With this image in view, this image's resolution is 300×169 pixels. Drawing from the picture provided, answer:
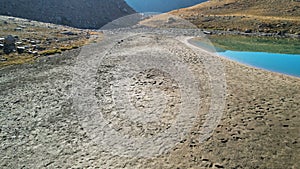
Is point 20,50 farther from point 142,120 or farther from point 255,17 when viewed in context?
point 255,17

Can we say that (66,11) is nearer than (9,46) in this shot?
No

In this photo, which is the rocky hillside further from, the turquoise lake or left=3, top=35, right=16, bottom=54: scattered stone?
the turquoise lake

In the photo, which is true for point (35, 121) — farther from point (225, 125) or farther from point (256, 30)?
point (256, 30)

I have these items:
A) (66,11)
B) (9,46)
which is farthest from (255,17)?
(9,46)

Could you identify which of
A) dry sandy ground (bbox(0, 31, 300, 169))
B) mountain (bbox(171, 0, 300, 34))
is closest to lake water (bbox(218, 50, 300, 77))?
dry sandy ground (bbox(0, 31, 300, 169))

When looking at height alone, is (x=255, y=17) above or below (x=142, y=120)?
above

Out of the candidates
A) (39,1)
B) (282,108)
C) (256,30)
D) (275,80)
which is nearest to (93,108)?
(282,108)
